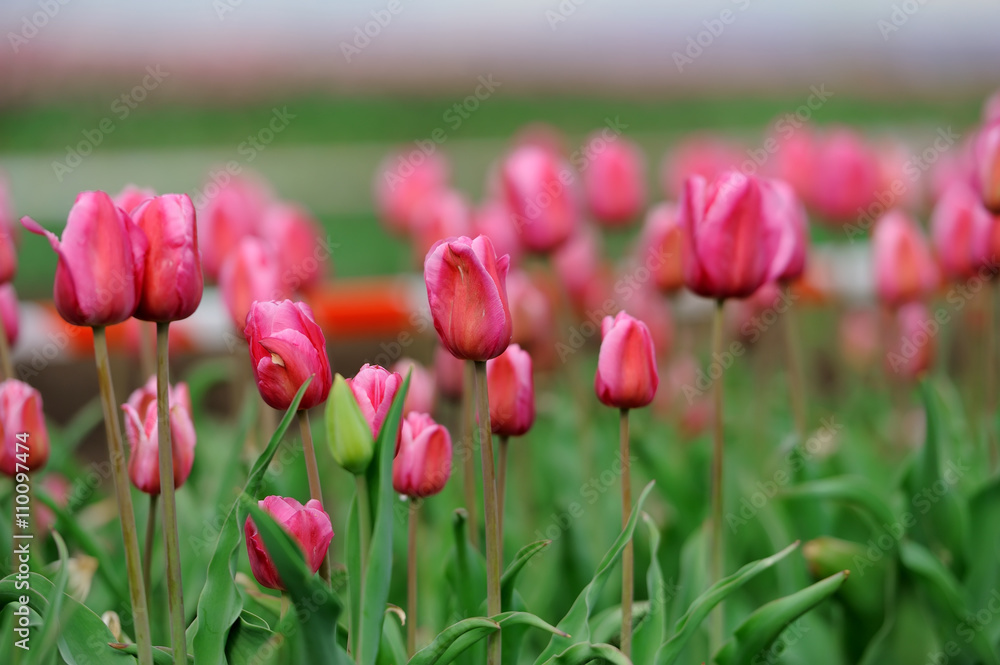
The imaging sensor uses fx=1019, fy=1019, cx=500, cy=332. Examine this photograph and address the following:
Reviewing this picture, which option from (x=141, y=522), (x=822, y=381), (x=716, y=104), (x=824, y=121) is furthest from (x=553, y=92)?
(x=141, y=522)

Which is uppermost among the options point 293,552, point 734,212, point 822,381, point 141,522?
point 734,212

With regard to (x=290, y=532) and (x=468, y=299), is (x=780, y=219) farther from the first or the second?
(x=290, y=532)

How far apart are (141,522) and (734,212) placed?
91 cm

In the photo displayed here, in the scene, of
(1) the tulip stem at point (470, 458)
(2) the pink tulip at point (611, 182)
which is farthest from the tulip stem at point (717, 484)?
(2) the pink tulip at point (611, 182)

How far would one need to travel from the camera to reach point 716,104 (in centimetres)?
1259

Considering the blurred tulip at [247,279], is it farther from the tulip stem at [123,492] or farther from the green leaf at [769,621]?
the green leaf at [769,621]

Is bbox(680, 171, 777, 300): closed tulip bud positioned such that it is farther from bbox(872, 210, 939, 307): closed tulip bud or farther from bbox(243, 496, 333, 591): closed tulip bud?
bbox(872, 210, 939, 307): closed tulip bud

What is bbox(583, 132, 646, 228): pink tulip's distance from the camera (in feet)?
7.55

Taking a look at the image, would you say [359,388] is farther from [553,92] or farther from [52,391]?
[553,92]

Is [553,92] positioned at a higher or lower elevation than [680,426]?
higher

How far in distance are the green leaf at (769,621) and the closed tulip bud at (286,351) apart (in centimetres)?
51

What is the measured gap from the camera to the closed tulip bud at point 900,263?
1.82m

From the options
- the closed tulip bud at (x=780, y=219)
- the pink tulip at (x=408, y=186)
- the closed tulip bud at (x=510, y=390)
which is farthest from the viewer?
the pink tulip at (x=408, y=186)

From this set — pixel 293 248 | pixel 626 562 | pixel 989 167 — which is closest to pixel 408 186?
pixel 293 248
